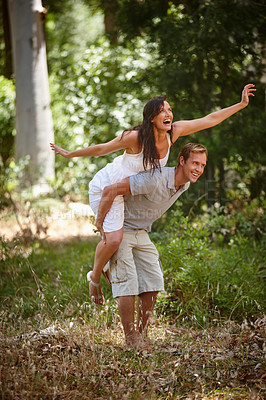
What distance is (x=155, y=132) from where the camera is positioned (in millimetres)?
3371

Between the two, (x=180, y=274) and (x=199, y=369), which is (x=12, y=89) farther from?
(x=199, y=369)

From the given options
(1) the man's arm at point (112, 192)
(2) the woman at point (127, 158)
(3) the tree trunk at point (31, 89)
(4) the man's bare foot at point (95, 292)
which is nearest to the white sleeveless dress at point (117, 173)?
(2) the woman at point (127, 158)

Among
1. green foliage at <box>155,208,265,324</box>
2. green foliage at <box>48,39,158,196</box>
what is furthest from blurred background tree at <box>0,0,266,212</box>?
green foliage at <box>155,208,265,324</box>

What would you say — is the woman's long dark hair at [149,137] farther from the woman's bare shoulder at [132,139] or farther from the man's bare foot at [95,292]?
the man's bare foot at [95,292]

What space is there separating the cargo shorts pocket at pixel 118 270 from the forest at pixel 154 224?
396 millimetres

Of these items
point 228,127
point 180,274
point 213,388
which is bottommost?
point 213,388

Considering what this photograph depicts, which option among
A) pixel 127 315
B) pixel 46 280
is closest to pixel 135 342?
pixel 127 315

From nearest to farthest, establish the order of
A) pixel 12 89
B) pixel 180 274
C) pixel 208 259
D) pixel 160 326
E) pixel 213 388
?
pixel 213 388 < pixel 160 326 < pixel 180 274 < pixel 208 259 < pixel 12 89

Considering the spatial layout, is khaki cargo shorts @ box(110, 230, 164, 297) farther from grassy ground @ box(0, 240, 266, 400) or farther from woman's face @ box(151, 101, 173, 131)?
woman's face @ box(151, 101, 173, 131)

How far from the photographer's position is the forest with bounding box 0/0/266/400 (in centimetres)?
279

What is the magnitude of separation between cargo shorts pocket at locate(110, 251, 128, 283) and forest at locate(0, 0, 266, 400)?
Answer: 0.40 m

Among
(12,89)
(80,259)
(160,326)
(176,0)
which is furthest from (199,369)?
(12,89)

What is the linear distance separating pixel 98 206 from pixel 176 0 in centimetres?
411

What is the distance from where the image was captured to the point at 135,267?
332cm
